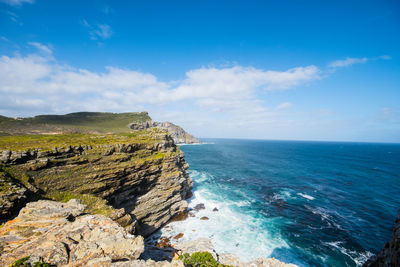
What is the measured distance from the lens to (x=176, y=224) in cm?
3519

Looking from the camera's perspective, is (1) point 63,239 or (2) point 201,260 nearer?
(1) point 63,239

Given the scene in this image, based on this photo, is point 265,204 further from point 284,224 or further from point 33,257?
point 33,257

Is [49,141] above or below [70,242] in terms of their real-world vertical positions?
above

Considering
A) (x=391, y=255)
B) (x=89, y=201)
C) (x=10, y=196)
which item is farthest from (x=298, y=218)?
(x=10, y=196)

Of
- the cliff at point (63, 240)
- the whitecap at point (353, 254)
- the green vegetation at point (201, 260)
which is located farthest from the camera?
the whitecap at point (353, 254)

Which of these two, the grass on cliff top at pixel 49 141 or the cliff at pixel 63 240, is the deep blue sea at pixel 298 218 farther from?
the grass on cliff top at pixel 49 141

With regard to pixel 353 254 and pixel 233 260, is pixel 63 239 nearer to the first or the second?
pixel 233 260

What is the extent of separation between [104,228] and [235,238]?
79.6ft

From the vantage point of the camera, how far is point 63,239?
14328 millimetres

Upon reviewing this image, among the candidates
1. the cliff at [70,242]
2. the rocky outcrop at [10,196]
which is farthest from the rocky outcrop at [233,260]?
the rocky outcrop at [10,196]

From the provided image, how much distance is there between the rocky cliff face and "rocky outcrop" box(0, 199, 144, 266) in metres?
3.86

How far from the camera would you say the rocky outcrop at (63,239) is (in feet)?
42.0

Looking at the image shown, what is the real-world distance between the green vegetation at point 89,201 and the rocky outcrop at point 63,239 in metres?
3.57

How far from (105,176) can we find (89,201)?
5.36 metres
